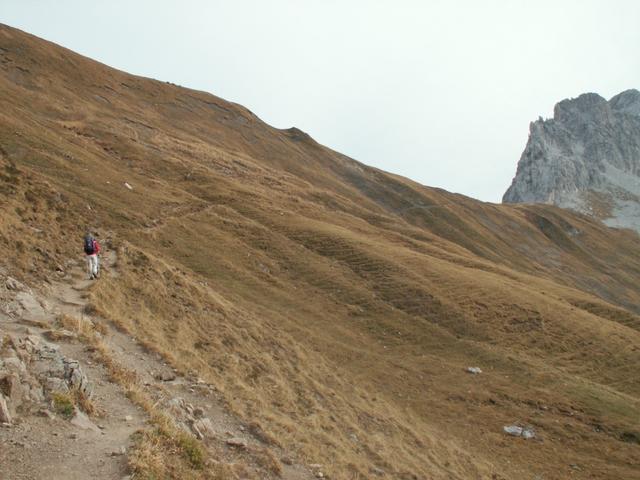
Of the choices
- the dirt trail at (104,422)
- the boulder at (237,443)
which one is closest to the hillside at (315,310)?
the dirt trail at (104,422)

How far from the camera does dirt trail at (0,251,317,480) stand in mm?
11492

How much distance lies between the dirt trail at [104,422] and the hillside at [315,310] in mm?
808

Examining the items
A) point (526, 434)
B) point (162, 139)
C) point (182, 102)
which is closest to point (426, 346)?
point (526, 434)

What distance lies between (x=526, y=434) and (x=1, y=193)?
3340cm

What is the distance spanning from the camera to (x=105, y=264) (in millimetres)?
27812

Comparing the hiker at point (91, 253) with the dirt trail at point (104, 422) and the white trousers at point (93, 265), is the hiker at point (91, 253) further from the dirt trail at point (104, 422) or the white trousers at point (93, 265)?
the dirt trail at point (104, 422)

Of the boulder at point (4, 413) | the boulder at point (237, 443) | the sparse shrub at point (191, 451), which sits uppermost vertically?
the boulder at point (4, 413)

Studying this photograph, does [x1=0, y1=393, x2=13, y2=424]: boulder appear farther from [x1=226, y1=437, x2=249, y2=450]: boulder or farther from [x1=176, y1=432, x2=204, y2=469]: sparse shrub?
[x1=226, y1=437, x2=249, y2=450]: boulder

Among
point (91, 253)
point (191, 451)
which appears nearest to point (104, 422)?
point (191, 451)

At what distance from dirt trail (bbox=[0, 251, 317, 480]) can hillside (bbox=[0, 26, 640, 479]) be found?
81 cm

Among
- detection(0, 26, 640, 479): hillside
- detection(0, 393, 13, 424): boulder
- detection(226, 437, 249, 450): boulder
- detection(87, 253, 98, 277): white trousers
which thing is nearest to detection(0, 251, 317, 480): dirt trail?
detection(226, 437, 249, 450): boulder

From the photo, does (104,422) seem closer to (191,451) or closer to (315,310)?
(191,451)

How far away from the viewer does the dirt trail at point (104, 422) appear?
1149cm

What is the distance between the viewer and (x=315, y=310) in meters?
44.2
